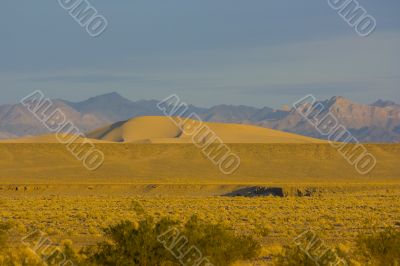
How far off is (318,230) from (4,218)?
1339 cm

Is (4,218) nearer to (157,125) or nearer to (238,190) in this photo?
(238,190)

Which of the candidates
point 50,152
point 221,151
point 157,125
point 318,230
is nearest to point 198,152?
point 221,151

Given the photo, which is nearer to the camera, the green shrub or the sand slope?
the green shrub

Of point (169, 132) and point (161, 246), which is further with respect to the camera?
point (169, 132)

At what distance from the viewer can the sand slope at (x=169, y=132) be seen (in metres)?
153

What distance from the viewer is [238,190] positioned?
57469mm

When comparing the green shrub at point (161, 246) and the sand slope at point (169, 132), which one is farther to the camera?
the sand slope at point (169, 132)

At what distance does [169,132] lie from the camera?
167m

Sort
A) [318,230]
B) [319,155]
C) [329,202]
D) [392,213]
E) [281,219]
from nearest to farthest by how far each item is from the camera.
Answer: [318,230] → [281,219] → [392,213] → [329,202] → [319,155]

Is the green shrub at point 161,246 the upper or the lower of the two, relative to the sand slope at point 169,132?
lower

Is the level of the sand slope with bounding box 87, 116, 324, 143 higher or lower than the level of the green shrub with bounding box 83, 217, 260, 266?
higher

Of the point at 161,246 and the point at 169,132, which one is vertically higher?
the point at 169,132

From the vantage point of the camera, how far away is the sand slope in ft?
503

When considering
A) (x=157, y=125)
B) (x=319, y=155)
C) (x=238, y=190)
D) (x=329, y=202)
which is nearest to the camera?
(x=329, y=202)
